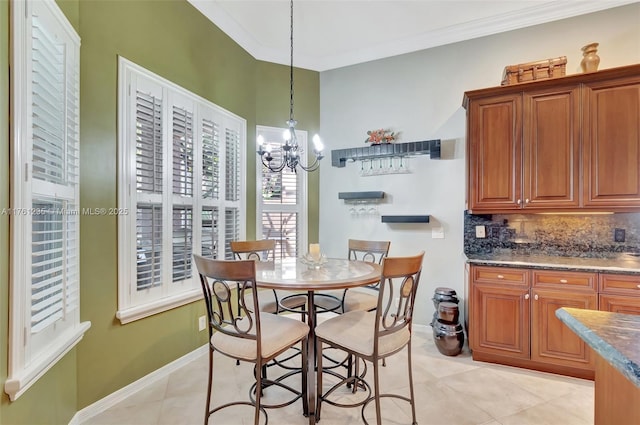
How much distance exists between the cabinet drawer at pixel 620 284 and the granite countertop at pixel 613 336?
1.64 m

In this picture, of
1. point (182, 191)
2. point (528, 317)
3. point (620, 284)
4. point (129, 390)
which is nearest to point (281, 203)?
point (182, 191)

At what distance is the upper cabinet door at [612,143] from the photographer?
94.2 inches

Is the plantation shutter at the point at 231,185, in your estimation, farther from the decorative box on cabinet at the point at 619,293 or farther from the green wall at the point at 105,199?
the decorative box on cabinet at the point at 619,293

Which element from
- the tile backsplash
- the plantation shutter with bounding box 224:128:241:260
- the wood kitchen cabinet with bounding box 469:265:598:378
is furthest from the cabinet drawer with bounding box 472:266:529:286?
the plantation shutter with bounding box 224:128:241:260

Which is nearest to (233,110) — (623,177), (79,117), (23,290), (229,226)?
(229,226)

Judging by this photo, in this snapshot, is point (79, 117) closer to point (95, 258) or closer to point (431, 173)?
point (95, 258)

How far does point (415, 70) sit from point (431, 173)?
122 cm

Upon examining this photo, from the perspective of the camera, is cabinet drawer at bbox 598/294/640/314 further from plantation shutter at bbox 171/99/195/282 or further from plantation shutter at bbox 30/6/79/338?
plantation shutter at bbox 30/6/79/338

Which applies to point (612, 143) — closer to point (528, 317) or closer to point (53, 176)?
point (528, 317)

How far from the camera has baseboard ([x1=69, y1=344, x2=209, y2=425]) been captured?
1877 millimetres

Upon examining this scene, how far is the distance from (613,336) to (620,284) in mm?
1956

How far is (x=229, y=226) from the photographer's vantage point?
3.23 m

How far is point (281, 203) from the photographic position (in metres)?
3.79

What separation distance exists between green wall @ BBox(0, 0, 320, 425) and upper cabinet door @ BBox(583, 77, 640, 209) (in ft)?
11.3
